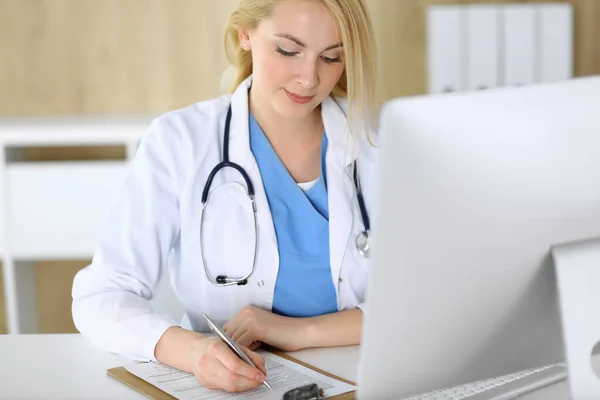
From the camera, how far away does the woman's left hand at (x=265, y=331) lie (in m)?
1.44

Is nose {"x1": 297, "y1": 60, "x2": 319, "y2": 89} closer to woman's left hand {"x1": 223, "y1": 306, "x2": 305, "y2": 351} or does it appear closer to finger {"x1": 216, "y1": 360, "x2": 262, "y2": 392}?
woman's left hand {"x1": 223, "y1": 306, "x2": 305, "y2": 351}

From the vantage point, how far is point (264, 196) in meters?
1.69

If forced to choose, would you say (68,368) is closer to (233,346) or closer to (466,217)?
(233,346)

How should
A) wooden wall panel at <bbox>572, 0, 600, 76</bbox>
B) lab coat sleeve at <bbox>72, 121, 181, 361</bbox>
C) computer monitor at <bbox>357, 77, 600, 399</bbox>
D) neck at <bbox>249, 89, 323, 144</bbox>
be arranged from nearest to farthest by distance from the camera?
1. computer monitor at <bbox>357, 77, 600, 399</bbox>
2. lab coat sleeve at <bbox>72, 121, 181, 361</bbox>
3. neck at <bbox>249, 89, 323, 144</bbox>
4. wooden wall panel at <bbox>572, 0, 600, 76</bbox>

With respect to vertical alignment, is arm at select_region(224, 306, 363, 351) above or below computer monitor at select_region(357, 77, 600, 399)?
below

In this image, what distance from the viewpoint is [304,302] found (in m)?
1.69

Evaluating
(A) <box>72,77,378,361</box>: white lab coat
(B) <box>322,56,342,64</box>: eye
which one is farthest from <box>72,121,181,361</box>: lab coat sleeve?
(B) <box>322,56,342,64</box>: eye

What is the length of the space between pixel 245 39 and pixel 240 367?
81cm

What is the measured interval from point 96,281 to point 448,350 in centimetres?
82

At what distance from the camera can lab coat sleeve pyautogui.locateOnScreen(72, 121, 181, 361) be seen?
1.42 m

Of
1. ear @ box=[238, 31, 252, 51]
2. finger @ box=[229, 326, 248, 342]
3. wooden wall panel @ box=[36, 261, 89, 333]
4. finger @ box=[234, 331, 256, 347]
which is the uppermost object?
ear @ box=[238, 31, 252, 51]

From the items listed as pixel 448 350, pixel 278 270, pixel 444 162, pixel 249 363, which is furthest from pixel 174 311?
pixel 444 162

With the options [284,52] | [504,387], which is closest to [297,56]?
[284,52]

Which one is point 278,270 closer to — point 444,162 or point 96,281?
point 96,281
